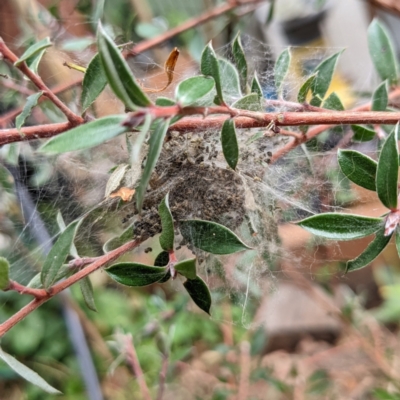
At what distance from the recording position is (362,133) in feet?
1.98

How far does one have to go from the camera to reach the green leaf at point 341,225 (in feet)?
1.35

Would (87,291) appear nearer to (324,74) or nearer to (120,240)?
(120,240)

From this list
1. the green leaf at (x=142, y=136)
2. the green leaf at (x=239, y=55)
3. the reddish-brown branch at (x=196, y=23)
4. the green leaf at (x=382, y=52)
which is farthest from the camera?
the reddish-brown branch at (x=196, y=23)

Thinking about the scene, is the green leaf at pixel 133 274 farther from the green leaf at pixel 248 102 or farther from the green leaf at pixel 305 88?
the green leaf at pixel 305 88

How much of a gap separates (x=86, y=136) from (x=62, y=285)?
0.66ft

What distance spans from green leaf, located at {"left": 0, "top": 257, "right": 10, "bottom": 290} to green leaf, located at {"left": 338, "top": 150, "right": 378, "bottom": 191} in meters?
0.36

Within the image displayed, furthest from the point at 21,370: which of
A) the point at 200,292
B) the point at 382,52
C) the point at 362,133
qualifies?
the point at 382,52

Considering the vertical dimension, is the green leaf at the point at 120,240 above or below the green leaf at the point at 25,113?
below

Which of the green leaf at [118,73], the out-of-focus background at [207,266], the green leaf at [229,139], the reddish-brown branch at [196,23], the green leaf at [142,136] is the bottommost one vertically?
the out-of-focus background at [207,266]

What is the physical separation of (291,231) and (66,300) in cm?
97

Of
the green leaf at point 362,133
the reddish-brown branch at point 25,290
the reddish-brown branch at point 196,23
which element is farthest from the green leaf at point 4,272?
the reddish-brown branch at point 196,23

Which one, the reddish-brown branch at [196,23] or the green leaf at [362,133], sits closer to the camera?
the green leaf at [362,133]

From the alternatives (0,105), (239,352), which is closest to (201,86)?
(0,105)

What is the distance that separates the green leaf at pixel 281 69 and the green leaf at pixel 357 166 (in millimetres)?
204
